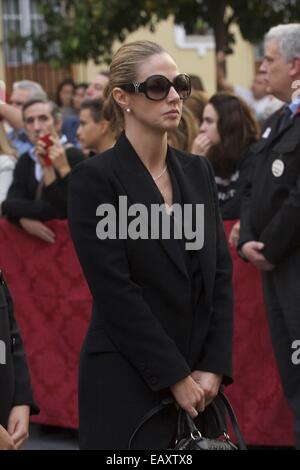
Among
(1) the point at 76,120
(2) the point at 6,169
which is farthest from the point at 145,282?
(1) the point at 76,120

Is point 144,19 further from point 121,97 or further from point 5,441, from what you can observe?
point 5,441

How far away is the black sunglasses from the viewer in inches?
160

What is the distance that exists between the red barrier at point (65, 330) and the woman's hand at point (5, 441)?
293 centimetres

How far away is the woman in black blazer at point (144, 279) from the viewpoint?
395 centimetres

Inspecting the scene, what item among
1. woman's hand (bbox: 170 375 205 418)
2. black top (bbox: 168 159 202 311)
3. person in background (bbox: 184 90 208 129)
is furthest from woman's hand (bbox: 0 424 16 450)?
person in background (bbox: 184 90 208 129)

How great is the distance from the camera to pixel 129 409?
400 cm

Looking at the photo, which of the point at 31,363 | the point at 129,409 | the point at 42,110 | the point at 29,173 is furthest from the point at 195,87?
the point at 129,409

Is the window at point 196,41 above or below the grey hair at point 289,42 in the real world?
below

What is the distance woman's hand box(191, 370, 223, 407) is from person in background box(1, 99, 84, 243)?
311cm

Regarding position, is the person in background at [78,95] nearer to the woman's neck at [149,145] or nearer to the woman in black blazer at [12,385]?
the woman's neck at [149,145]

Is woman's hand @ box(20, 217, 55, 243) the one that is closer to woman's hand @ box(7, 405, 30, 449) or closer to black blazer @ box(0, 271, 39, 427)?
black blazer @ box(0, 271, 39, 427)

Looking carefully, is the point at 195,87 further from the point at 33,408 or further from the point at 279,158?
the point at 33,408

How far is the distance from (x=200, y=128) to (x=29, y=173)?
47.0 inches

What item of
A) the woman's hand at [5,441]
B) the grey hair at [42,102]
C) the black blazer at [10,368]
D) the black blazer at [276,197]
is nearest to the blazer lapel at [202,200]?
the black blazer at [10,368]
